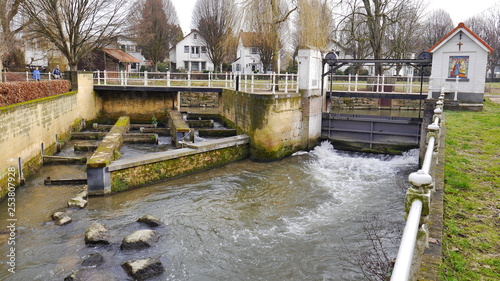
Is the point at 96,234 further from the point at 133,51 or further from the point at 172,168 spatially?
the point at 133,51

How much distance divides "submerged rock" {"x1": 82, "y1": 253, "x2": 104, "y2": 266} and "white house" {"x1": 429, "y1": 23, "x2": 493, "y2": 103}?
16.2 metres

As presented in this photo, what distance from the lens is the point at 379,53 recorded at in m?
27.2

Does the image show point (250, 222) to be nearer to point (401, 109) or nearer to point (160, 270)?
point (160, 270)

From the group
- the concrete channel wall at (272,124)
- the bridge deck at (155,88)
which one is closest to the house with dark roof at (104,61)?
the bridge deck at (155,88)

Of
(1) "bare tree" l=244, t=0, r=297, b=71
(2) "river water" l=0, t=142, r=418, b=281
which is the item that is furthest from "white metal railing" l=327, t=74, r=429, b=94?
(2) "river water" l=0, t=142, r=418, b=281

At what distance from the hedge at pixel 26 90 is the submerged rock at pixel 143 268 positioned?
26.2ft

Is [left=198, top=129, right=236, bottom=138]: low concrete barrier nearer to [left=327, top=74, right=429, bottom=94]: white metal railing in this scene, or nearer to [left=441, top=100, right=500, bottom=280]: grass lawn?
[left=327, top=74, right=429, bottom=94]: white metal railing

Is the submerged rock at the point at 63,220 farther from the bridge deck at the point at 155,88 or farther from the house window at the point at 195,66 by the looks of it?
the house window at the point at 195,66

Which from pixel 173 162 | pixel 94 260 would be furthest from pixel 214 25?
pixel 94 260

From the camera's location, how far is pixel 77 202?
423 inches

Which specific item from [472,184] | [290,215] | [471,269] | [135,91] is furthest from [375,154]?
[135,91]

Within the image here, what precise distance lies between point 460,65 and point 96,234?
17.1m

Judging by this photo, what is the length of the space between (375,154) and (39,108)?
569 inches

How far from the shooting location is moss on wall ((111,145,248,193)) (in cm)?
1222
